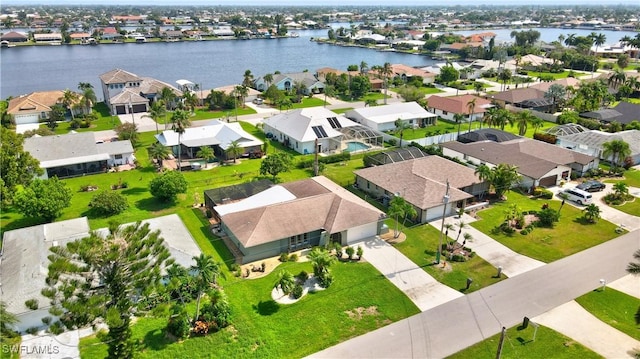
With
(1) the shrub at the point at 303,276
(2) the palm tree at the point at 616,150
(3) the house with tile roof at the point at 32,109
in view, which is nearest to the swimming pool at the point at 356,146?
(2) the palm tree at the point at 616,150

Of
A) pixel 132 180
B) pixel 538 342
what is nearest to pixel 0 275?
pixel 132 180

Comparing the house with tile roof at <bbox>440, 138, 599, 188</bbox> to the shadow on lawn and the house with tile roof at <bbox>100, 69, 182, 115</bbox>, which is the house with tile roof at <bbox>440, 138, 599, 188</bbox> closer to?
the shadow on lawn

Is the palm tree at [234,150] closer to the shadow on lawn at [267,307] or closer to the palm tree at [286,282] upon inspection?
the palm tree at [286,282]

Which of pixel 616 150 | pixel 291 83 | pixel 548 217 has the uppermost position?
pixel 291 83

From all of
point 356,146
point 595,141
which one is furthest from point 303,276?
point 595,141

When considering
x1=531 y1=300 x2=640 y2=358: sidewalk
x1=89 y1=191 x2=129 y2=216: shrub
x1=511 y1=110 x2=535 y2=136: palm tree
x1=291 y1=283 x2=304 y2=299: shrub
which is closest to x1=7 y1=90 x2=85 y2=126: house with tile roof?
x1=89 y1=191 x2=129 y2=216: shrub

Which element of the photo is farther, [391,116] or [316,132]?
[391,116]

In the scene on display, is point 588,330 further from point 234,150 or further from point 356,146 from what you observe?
point 234,150
